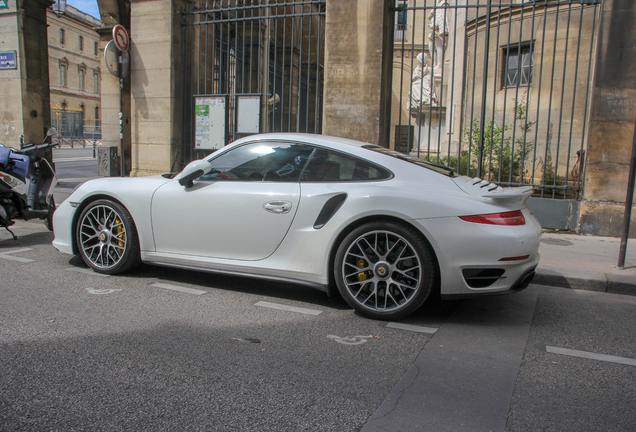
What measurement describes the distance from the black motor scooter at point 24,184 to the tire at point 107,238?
1327 millimetres

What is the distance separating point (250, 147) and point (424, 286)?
1914 millimetres

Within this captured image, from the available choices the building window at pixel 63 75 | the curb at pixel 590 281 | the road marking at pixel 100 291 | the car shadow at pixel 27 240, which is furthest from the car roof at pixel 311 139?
the building window at pixel 63 75

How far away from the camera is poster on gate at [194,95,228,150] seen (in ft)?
31.2

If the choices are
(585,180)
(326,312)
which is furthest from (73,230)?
(585,180)

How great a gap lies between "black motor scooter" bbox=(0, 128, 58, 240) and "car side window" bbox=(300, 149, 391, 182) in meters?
3.52

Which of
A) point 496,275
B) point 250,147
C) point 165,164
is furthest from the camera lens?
point 165,164

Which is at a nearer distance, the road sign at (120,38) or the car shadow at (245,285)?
the car shadow at (245,285)

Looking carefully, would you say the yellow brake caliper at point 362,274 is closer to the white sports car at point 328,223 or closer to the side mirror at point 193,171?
the white sports car at point 328,223

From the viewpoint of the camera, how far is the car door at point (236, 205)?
4.14m

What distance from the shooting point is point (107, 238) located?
16.0ft

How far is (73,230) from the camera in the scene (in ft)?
16.5

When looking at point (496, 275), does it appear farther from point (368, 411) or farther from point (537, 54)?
point (537, 54)

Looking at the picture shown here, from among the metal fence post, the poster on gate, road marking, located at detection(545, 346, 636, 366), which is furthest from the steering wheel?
the poster on gate

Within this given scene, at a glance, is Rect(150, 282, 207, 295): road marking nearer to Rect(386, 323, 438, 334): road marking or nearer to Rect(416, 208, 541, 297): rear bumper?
Rect(386, 323, 438, 334): road marking
